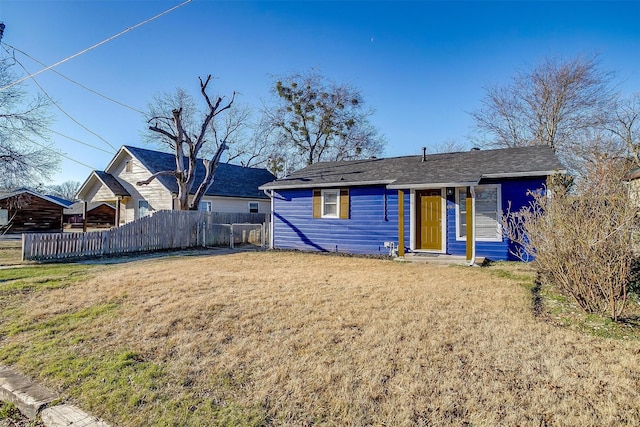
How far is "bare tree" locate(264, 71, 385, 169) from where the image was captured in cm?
2725

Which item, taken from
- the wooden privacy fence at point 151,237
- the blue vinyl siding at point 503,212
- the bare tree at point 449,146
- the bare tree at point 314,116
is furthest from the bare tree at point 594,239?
the bare tree at point 449,146

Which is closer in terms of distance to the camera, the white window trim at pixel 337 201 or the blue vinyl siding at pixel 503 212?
the blue vinyl siding at pixel 503 212

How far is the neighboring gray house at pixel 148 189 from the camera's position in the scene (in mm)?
21062

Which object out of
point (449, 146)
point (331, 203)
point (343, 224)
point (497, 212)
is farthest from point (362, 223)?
point (449, 146)

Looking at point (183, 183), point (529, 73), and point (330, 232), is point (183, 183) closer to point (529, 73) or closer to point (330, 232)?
point (330, 232)

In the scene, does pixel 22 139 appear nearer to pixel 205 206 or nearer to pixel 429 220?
pixel 205 206

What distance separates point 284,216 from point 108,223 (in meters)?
24.6

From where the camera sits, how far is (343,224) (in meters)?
12.5

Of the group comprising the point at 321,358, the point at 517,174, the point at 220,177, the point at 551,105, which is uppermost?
the point at 551,105

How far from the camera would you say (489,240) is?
33.3ft

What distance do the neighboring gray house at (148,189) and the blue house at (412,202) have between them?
29.4ft

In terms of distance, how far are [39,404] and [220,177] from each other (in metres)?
22.1

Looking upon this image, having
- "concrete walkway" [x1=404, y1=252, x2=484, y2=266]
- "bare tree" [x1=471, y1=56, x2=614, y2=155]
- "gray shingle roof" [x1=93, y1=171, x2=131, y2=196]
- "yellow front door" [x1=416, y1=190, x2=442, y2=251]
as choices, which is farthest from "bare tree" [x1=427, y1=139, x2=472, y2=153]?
"gray shingle roof" [x1=93, y1=171, x2=131, y2=196]

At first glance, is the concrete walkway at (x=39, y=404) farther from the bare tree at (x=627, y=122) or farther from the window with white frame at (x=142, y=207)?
the bare tree at (x=627, y=122)
